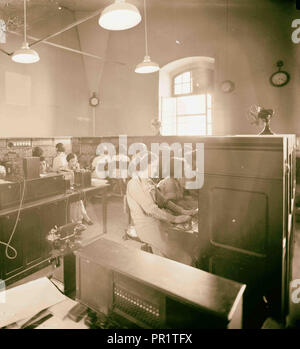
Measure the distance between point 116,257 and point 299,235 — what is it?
4.19 metres

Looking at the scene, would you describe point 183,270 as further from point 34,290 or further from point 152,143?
point 152,143

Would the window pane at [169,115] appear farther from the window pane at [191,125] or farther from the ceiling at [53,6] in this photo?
the ceiling at [53,6]

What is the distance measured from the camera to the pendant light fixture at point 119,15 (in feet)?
9.36

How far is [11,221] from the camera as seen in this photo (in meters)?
3.04

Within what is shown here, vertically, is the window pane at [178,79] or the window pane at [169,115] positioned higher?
the window pane at [178,79]

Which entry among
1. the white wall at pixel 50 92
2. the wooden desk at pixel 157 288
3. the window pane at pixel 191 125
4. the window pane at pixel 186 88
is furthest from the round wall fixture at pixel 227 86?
the wooden desk at pixel 157 288

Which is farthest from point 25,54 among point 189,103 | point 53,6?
point 53,6

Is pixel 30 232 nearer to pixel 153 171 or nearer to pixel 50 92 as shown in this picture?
pixel 153 171

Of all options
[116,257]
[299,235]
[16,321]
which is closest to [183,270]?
[116,257]

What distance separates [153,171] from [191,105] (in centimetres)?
514

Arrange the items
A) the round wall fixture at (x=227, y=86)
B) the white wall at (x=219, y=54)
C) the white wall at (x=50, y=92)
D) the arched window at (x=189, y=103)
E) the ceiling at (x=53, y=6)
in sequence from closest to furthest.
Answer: the white wall at (x=219, y=54) → the round wall fixture at (x=227, y=86) → the ceiling at (x=53, y=6) → the white wall at (x=50, y=92) → the arched window at (x=189, y=103)

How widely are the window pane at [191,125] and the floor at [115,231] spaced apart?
2683mm

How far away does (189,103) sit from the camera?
8016 mm

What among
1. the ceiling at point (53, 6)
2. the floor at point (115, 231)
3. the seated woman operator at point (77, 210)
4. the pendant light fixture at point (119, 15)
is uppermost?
the ceiling at point (53, 6)
